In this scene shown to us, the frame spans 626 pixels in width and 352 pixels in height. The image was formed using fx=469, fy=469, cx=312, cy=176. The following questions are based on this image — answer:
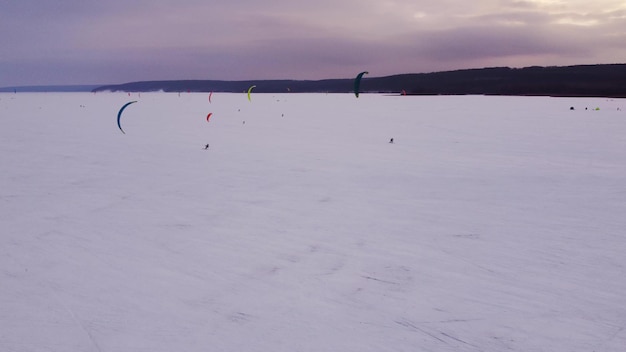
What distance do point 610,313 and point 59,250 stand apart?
4176 mm

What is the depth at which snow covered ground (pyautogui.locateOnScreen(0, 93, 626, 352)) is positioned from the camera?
269 cm

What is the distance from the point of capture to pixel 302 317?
9.37 ft

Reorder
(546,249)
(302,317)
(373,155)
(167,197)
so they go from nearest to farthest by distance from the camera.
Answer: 1. (302,317)
2. (546,249)
3. (167,197)
4. (373,155)

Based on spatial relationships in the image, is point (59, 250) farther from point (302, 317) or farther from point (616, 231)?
point (616, 231)

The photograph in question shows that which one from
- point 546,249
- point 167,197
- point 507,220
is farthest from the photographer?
point 167,197

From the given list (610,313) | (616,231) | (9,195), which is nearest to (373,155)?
(616,231)

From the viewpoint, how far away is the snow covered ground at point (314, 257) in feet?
8.82

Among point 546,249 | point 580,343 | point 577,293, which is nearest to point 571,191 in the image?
point 546,249

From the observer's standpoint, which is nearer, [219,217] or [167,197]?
[219,217]

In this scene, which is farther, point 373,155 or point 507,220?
point 373,155

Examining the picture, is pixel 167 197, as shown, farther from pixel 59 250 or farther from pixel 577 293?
pixel 577 293

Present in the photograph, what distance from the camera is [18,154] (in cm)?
991

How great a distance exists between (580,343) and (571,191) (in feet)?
13.9

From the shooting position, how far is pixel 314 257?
3.84 meters
